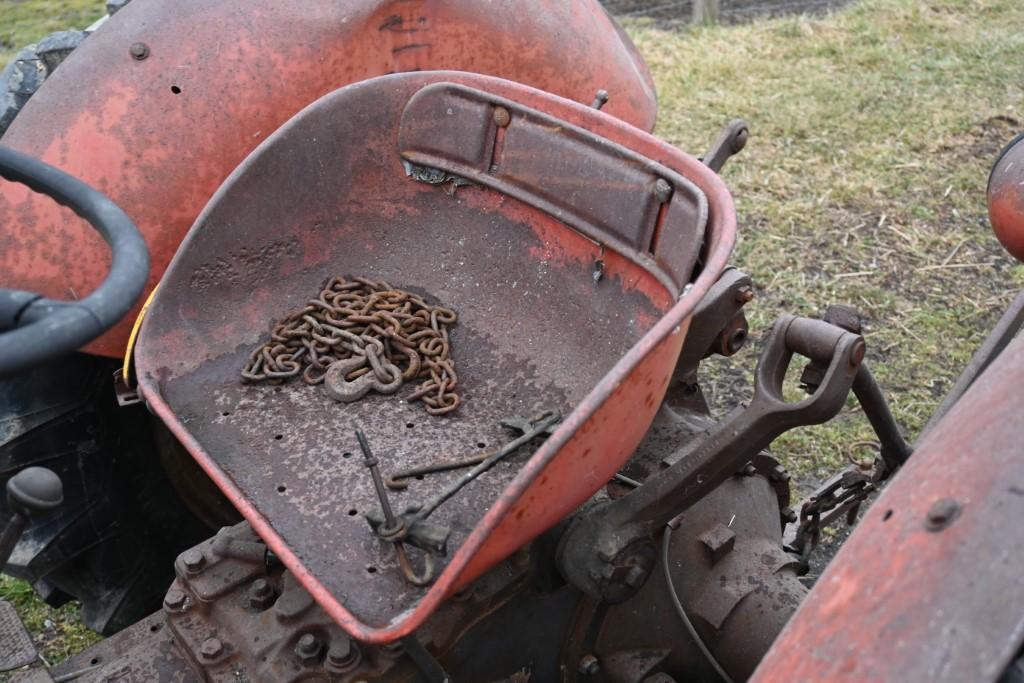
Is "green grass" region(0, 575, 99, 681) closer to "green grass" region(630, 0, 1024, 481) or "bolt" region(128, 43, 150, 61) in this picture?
"bolt" region(128, 43, 150, 61)

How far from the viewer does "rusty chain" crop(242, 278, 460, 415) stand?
1.60m

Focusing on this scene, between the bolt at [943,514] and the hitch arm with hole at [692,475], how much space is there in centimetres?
63

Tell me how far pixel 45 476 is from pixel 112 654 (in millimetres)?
448

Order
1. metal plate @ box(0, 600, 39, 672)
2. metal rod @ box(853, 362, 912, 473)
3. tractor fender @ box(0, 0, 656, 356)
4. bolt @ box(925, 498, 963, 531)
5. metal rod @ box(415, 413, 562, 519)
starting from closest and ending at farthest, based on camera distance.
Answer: bolt @ box(925, 498, 963, 531) → metal rod @ box(415, 413, 562, 519) → metal plate @ box(0, 600, 39, 672) → tractor fender @ box(0, 0, 656, 356) → metal rod @ box(853, 362, 912, 473)

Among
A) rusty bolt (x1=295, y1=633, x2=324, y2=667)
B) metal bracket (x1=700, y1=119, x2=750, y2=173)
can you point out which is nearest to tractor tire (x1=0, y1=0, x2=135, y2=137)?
rusty bolt (x1=295, y1=633, x2=324, y2=667)

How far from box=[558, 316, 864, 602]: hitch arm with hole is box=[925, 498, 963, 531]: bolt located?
0.63 meters

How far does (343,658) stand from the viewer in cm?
134

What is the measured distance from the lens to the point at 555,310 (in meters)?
1.66

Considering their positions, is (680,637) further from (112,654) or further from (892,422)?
(112,654)

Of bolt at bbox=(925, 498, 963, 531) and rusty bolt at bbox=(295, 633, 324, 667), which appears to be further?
rusty bolt at bbox=(295, 633, 324, 667)

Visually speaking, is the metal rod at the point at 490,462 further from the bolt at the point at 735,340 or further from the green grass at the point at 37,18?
the green grass at the point at 37,18

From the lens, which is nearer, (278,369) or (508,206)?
(278,369)

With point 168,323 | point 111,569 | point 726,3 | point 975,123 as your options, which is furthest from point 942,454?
point 726,3

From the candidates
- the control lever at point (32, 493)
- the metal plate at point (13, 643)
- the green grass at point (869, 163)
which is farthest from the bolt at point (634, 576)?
the green grass at point (869, 163)
